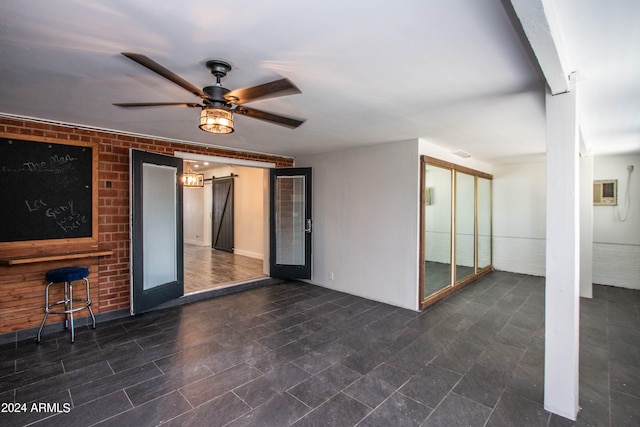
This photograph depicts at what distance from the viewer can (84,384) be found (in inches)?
92.4

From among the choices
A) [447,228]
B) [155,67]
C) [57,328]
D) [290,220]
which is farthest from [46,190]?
[447,228]

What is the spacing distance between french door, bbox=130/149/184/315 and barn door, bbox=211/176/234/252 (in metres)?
4.75

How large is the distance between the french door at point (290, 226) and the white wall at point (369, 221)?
0.60 feet

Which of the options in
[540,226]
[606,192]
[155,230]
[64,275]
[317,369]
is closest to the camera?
[317,369]

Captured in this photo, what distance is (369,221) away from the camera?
4.52 meters

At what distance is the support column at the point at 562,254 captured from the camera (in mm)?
1961

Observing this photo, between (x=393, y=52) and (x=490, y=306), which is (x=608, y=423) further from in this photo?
(x=393, y=52)

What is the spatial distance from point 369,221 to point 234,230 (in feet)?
17.7

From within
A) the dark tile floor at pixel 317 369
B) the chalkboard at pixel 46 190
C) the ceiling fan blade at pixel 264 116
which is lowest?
the dark tile floor at pixel 317 369

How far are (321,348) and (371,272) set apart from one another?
5.84 feet

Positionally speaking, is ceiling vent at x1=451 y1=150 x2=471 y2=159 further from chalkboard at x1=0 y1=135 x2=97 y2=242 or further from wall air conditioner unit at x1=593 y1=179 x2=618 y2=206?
chalkboard at x1=0 y1=135 x2=97 y2=242

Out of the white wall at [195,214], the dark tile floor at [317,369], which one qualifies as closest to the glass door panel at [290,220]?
the dark tile floor at [317,369]

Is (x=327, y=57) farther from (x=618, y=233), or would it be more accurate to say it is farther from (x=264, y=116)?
(x=618, y=233)

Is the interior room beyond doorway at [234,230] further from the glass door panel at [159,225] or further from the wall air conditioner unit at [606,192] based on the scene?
the wall air conditioner unit at [606,192]
